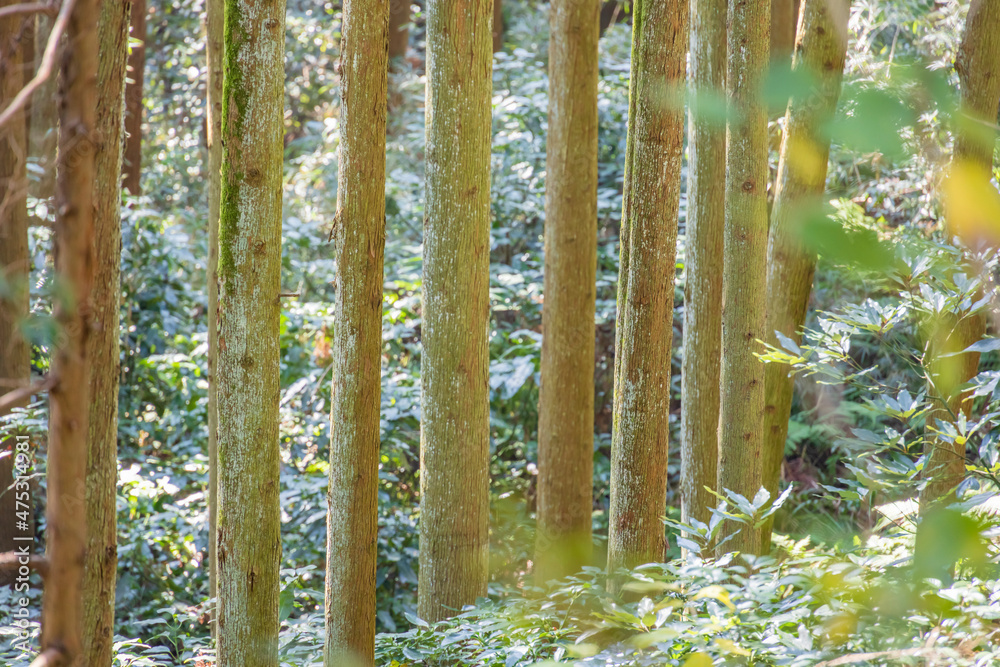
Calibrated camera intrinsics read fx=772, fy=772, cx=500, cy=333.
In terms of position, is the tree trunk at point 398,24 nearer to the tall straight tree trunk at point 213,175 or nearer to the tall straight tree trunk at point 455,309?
the tall straight tree trunk at point 213,175

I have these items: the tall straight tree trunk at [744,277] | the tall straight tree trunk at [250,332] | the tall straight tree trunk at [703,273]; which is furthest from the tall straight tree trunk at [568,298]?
the tall straight tree trunk at [250,332]

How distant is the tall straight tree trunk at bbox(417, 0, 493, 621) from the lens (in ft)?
12.1

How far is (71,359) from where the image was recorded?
1.37 m

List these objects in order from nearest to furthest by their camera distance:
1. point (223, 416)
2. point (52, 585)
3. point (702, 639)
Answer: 1. point (52, 585)
2. point (702, 639)
3. point (223, 416)

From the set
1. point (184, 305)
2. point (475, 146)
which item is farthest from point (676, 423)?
point (184, 305)

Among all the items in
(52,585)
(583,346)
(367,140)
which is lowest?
(52,585)

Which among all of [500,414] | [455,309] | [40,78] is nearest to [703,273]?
[455,309]

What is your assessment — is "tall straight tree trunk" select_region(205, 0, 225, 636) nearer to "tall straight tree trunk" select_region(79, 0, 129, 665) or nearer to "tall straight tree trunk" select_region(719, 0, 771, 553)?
"tall straight tree trunk" select_region(79, 0, 129, 665)

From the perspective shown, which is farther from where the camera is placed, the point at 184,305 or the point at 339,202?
the point at 184,305

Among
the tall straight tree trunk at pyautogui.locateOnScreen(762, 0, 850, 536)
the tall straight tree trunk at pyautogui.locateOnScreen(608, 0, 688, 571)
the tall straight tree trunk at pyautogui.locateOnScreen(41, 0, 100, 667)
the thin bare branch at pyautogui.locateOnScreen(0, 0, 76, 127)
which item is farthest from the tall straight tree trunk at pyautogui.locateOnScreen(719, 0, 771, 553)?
the thin bare branch at pyautogui.locateOnScreen(0, 0, 76, 127)

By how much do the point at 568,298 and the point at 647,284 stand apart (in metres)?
1.97

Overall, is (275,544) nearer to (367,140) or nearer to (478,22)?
(367,140)

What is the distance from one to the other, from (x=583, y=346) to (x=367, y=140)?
2.40 m

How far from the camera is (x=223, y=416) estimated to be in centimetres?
266
